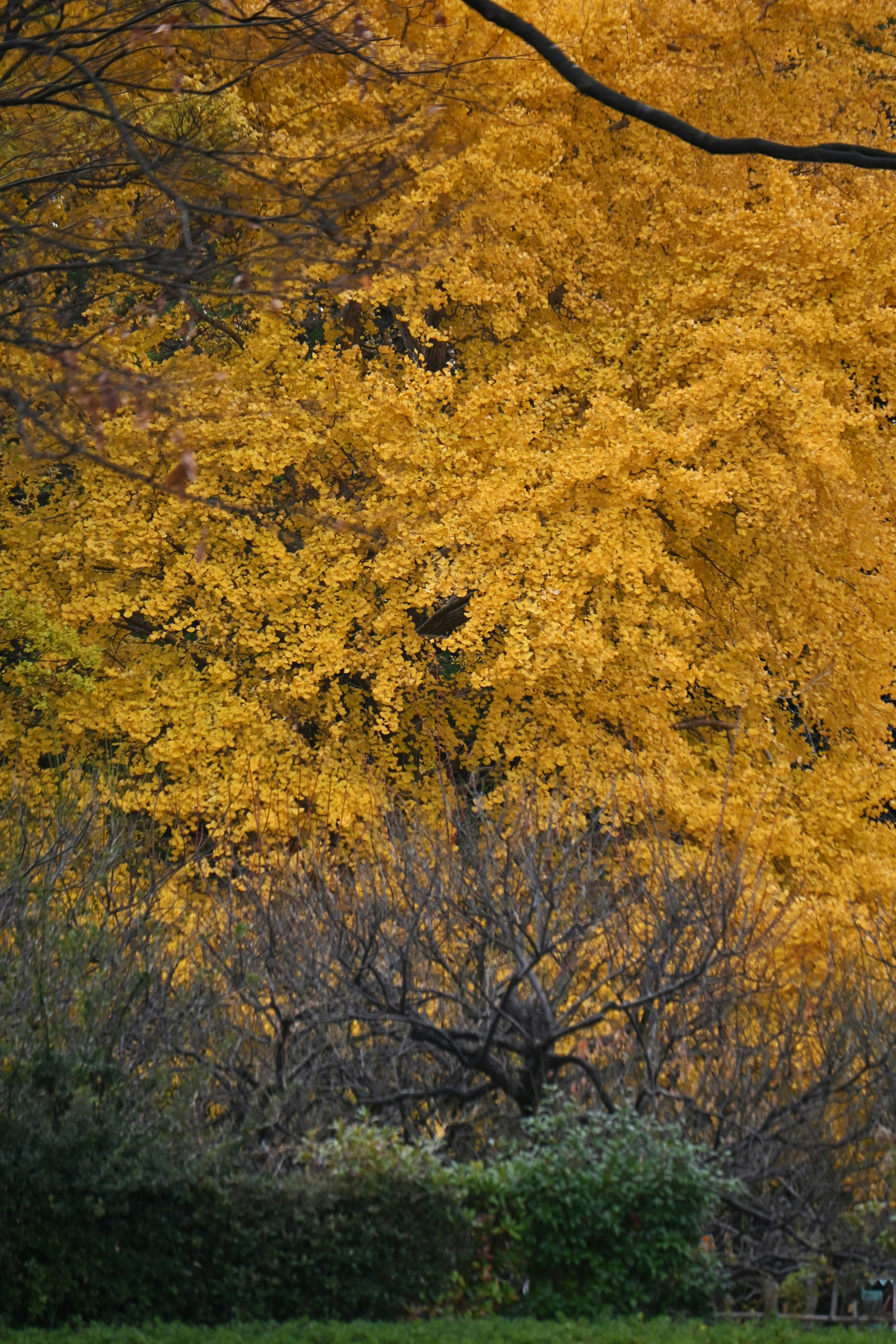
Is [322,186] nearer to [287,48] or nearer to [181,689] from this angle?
[287,48]

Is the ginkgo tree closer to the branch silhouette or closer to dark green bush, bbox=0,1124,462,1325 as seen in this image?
dark green bush, bbox=0,1124,462,1325

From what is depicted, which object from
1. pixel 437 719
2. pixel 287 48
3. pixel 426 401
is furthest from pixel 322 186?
pixel 437 719

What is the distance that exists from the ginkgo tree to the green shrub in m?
5.27

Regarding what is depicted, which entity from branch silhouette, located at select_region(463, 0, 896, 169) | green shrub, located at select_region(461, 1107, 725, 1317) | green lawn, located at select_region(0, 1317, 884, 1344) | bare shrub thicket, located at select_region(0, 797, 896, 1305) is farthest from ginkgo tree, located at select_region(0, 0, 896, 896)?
branch silhouette, located at select_region(463, 0, 896, 169)

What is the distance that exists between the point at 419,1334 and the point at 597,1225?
3.21 ft

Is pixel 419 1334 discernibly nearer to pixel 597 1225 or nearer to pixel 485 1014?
pixel 597 1225

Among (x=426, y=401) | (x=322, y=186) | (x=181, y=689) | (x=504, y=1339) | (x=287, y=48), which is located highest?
(x=287, y=48)

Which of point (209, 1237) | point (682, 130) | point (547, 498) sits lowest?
point (209, 1237)

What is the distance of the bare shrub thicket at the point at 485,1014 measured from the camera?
606cm

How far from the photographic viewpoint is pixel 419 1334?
15.8ft

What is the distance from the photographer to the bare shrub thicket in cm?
606

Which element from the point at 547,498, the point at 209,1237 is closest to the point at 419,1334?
the point at 209,1237

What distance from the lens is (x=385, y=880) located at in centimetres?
802

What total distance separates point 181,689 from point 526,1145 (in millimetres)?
7134
